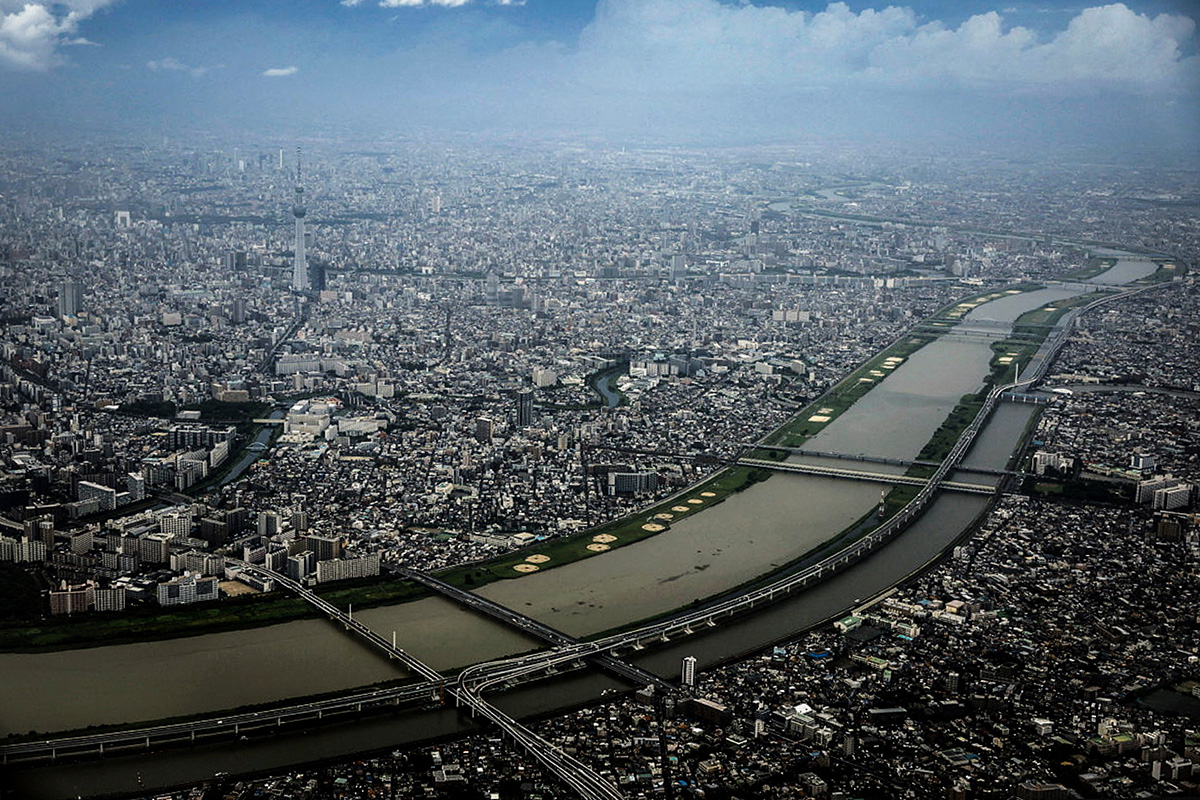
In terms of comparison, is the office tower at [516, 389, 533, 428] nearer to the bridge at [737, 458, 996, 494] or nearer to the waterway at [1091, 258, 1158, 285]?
the bridge at [737, 458, 996, 494]

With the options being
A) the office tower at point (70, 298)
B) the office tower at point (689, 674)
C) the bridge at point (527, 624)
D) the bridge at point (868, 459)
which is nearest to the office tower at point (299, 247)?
the office tower at point (70, 298)

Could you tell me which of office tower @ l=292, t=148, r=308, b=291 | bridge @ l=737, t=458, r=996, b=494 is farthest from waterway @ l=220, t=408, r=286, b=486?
office tower @ l=292, t=148, r=308, b=291

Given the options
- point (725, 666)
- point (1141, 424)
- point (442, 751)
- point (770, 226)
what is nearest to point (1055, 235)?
point (770, 226)

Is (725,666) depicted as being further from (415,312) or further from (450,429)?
(415,312)

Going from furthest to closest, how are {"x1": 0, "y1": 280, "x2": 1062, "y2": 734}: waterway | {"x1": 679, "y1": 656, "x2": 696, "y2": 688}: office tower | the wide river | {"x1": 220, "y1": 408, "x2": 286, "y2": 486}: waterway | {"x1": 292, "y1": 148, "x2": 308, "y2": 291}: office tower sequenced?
{"x1": 292, "y1": 148, "x2": 308, "y2": 291}: office tower
{"x1": 220, "y1": 408, "x2": 286, "y2": 486}: waterway
{"x1": 679, "y1": 656, "x2": 696, "y2": 688}: office tower
{"x1": 0, "y1": 280, "x2": 1062, "y2": 734}: waterway
the wide river

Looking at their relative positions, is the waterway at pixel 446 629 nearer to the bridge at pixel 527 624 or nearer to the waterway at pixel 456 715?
the bridge at pixel 527 624

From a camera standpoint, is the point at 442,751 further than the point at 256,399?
No

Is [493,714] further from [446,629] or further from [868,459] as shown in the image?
[868,459]
